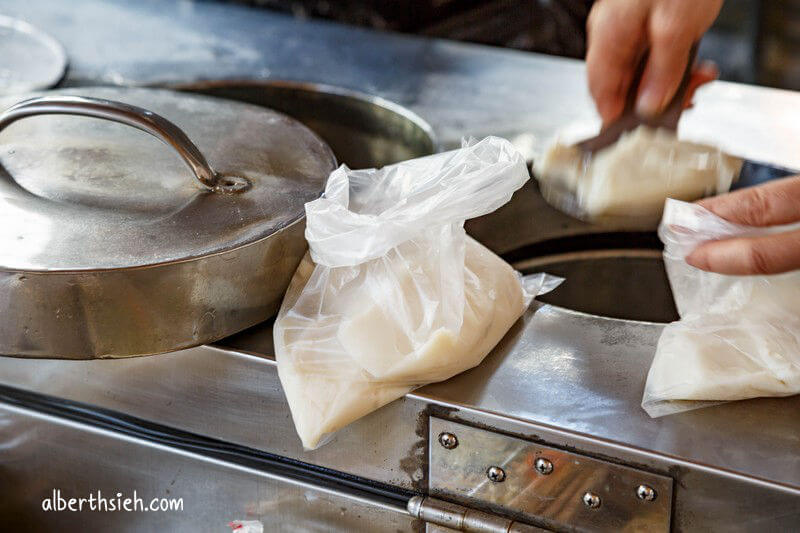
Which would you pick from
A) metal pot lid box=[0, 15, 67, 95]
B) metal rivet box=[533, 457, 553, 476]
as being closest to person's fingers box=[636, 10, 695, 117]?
metal rivet box=[533, 457, 553, 476]

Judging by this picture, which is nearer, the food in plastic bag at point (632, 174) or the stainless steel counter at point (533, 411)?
the stainless steel counter at point (533, 411)

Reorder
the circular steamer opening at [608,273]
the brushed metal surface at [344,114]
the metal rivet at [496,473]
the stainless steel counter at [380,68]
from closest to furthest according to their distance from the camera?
1. the metal rivet at [496,473]
2. the circular steamer opening at [608,273]
3. the stainless steel counter at [380,68]
4. the brushed metal surface at [344,114]

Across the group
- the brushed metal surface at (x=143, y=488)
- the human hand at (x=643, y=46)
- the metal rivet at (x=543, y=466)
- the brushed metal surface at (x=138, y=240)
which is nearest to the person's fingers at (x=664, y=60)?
the human hand at (x=643, y=46)

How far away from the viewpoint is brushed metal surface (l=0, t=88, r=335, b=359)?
1071 mm

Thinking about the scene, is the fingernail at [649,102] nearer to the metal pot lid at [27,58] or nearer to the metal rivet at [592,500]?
the metal rivet at [592,500]

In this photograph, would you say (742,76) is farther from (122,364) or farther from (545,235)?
(122,364)

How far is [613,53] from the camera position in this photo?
143 cm

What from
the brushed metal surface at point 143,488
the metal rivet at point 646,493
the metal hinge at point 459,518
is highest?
the metal rivet at point 646,493

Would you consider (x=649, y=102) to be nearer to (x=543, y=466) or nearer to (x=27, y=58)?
(x=543, y=466)

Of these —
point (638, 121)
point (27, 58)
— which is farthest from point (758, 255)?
point (27, 58)

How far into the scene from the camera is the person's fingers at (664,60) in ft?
4.45

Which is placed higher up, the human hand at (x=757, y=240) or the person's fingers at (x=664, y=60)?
the person's fingers at (x=664, y=60)

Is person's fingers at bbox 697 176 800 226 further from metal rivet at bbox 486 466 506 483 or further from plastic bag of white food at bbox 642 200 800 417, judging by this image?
metal rivet at bbox 486 466 506 483

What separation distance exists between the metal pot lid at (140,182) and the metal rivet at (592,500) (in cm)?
51
